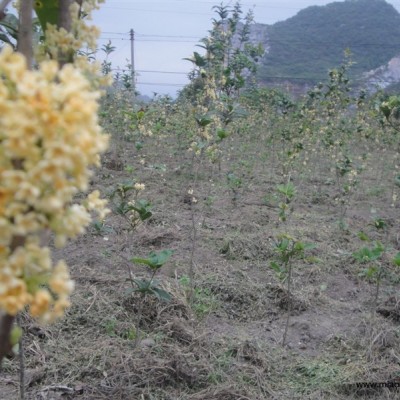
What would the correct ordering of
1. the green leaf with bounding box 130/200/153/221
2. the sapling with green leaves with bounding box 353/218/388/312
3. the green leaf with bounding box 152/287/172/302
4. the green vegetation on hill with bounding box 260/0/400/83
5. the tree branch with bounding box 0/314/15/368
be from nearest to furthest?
the tree branch with bounding box 0/314/15/368
the green leaf with bounding box 152/287/172/302
the green leaf with bounding box 130/200/153/221
the sapling with green leaves with bounding box 353/218/388/312
the green vegetation on hill with bounding box 260/0/400/83

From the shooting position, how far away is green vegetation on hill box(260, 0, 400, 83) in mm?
34969

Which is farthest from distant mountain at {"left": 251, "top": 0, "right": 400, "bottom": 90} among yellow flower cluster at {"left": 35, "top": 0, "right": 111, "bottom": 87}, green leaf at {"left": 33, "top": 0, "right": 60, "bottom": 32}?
yellow flower cluster at {"left": 35, "top": 0, "right": 111, "bottom": 87}

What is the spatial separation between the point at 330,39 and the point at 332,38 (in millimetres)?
627

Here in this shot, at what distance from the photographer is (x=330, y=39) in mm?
40531

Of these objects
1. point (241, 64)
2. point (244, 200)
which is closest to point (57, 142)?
point (244, 200)

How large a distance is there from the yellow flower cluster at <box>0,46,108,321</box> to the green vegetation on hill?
32.0 meters

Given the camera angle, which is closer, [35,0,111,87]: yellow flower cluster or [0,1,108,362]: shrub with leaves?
[0,1,108,362]: shrub with leaves

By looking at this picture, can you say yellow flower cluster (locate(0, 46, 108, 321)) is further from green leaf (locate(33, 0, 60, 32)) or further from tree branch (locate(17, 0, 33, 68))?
green leaf (locate(33, 0, 60, 32))

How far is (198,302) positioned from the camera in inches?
150

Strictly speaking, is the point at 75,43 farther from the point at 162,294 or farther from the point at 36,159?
the point at 162,294

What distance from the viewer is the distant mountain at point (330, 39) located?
34.6 meters

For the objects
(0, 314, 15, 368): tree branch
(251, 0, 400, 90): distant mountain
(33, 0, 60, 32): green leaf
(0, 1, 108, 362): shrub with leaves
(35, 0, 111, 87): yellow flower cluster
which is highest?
(251, 0, 400, 90): distant mountain

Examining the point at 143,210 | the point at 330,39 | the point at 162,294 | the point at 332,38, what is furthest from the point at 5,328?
the point at 332,38

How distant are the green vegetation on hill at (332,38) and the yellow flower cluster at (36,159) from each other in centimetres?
3205
